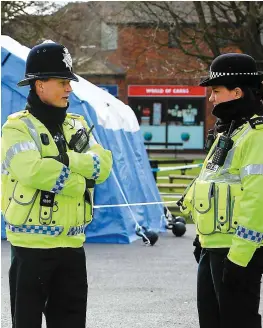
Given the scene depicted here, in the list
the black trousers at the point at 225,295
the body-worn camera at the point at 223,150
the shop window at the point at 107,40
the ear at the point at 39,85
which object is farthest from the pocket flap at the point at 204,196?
the shop window at the point at 107,40

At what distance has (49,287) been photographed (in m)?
4.57

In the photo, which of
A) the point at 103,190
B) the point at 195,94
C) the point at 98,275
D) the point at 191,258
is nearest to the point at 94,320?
the point at 98,275

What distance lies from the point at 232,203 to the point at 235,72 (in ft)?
2.29

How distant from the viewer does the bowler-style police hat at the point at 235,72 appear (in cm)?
456

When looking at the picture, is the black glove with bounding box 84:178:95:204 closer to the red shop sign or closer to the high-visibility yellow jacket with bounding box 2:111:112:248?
the high-visibility yellow jacket with bounding box 2:111:112:248

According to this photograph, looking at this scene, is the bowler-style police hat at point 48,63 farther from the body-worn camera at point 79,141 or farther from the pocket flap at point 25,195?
the pocket flap at point 25,195

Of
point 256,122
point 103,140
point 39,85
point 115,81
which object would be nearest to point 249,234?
point 256,122

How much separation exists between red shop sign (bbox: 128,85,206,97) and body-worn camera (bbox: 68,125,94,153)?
42458 mm

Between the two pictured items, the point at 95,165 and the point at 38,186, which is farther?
the point at 95,165

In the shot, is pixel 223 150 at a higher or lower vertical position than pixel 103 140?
higher

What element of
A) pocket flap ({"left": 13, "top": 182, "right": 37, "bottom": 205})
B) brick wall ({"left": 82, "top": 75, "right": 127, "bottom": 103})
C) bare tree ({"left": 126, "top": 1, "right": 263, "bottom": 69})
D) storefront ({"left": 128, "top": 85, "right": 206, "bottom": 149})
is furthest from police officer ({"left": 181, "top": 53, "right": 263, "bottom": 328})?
brick wall ({"left": 82, "top": 75, "right": 127, "bottom": 103})

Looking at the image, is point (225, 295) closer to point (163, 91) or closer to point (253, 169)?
point (253, 169)

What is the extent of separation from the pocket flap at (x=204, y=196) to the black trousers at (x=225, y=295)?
225 mm

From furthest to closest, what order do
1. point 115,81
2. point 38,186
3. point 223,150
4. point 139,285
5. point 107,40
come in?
point 107,40
point 115,81
point 139,285
point 223,150
point 38,186
